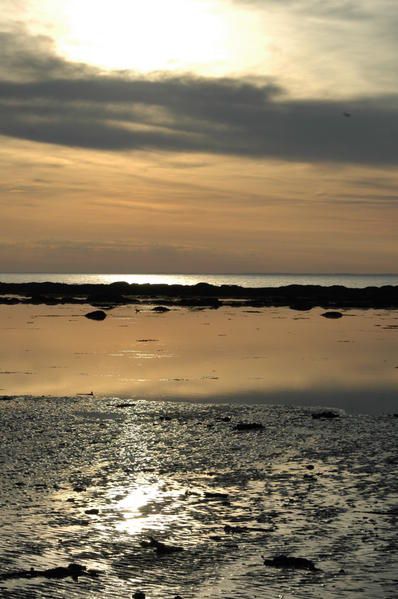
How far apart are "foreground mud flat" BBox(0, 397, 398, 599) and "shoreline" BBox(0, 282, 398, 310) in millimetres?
79116

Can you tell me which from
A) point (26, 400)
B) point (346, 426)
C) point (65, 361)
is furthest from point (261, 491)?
point (65, 361)

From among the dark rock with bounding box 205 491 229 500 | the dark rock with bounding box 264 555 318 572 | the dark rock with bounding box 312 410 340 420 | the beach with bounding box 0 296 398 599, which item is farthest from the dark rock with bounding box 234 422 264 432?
the dark rock with bounding box 264 555 318 572

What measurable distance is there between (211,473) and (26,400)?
12.3 m

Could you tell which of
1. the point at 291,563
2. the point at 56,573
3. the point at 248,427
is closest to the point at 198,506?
the point at 291,563

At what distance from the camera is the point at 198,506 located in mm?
14680

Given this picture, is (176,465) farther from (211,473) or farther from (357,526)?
(357,526)

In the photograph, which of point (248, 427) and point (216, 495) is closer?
point (216, 495)

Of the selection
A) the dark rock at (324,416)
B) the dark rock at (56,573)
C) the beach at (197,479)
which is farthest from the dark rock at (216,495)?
the dark rock at (324,416)

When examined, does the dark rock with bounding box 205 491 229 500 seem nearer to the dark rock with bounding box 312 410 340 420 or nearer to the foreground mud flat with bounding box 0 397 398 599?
the foreground mud flat with bounding box 0 397 398 599

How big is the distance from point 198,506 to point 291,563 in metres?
3.22

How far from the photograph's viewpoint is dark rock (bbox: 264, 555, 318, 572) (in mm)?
11656

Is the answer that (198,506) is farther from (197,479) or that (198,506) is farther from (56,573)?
(56,573)

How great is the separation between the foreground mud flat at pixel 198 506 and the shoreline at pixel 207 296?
79.1 metres

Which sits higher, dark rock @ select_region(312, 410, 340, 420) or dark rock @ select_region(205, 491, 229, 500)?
dark rock @ select_region(312, 410, 340, 420)
